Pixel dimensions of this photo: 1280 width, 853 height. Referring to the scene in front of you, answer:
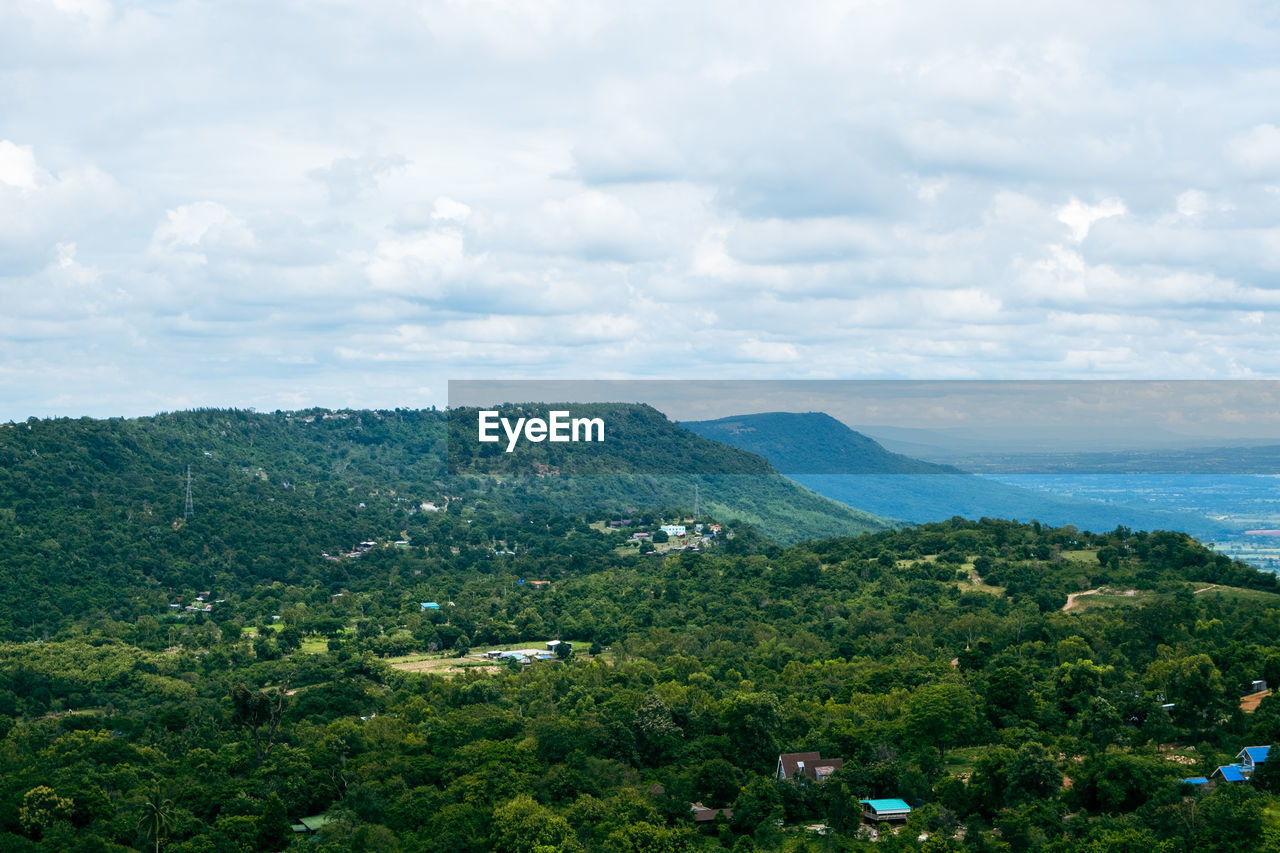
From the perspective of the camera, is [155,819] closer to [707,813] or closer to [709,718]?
[707,813]

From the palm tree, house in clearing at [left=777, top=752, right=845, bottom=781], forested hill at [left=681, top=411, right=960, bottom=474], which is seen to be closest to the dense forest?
the palm tree

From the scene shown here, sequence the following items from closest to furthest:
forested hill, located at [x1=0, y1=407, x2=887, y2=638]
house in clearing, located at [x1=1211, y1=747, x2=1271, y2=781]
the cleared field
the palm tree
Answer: the palm tree → house in clearing, located at [x1=1211, y1=747, x2=1271, y2=781] → the cleared field → forested hill, located at [x1=0, y1=407, x2=887, y2=638]

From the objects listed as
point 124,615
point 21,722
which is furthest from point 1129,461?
point 21,722

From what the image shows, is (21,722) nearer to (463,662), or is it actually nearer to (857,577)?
(463,662)

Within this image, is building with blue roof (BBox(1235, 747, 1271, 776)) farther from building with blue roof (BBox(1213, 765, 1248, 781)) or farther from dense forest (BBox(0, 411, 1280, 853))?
dense forest (BBox(0, 411, 1280, 853))

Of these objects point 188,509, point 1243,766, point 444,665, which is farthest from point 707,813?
point 188,509

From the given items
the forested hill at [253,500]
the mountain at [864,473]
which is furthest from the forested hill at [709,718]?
the mountain at [864,473]
